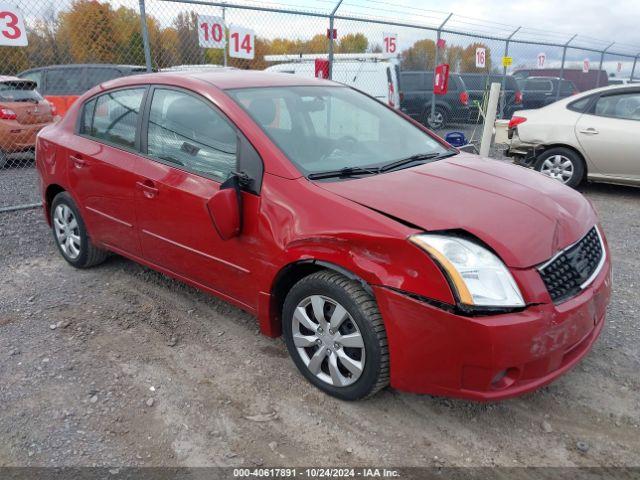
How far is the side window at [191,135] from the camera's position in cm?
304

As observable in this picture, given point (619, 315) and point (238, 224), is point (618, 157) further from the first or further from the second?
point (238, 224)

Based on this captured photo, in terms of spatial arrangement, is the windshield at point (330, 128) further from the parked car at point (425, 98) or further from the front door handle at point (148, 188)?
the parked car at point (425, 98)

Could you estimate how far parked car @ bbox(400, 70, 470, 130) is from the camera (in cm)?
1530

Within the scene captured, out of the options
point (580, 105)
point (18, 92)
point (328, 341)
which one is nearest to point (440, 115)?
point (580, 105)

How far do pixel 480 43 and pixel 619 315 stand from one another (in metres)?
9.36

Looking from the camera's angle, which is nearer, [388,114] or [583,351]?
[583,351]

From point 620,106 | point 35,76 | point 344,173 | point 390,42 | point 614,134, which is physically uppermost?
point 390,42

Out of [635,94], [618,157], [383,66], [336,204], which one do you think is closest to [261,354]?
[336,204]

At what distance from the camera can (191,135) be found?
10.6 ft

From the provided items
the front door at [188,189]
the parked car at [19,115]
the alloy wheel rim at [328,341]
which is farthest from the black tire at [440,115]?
the alloy wheel rim at [328,341]

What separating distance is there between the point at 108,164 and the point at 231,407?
2025 millimetres

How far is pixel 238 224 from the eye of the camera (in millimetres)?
2863

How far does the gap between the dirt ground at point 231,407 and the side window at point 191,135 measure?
1.14m

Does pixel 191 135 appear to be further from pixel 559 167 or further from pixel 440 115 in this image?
pixel 440 115
